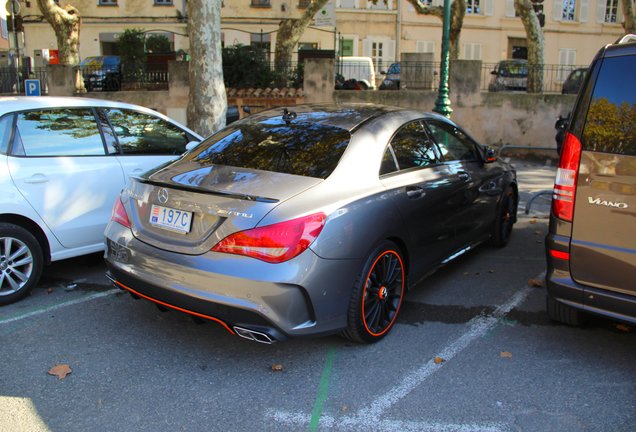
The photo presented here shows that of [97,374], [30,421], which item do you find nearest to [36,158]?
[97,374]

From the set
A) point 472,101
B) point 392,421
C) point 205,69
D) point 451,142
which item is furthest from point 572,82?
point 392,421

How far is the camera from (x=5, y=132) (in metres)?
4.73

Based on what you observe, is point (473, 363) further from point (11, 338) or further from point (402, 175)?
point (11, 338)

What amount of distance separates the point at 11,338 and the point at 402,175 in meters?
3.07

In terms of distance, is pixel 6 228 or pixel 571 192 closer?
pixel 571 192

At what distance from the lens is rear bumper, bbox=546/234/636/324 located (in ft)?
11.5

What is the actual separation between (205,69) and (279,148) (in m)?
5.51

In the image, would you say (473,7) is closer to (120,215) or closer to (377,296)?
(377,296)

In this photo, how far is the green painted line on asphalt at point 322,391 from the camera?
3.20 m

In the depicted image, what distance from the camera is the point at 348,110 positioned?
4.75 meters

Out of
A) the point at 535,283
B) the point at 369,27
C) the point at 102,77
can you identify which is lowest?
the point at 535,283

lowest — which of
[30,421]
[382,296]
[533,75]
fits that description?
[30,421]

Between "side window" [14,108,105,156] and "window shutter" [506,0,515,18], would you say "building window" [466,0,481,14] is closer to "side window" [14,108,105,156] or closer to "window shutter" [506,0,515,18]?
"window shutter" [506,0,515,18]

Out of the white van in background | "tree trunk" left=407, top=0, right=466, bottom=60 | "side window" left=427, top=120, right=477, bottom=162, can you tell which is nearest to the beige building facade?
"tree trunk" left=407, top=0, right=466, bottom=60
